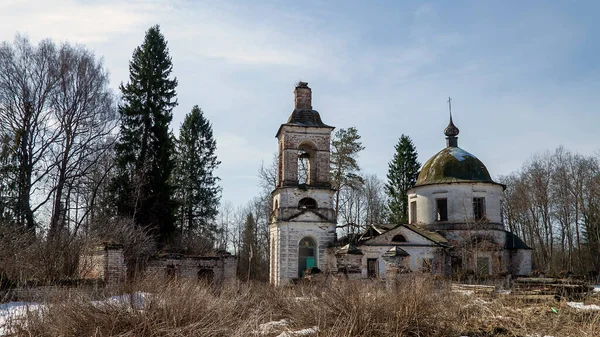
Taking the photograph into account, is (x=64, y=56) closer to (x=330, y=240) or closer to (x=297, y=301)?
(x=330, y=240)

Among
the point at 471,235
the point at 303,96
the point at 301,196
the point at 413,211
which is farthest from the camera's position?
the point at 413,211

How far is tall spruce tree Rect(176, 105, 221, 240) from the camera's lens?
36.3 m

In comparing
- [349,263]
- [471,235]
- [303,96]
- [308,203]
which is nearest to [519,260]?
[471,235]

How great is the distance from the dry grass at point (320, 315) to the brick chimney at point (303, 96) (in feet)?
59.7

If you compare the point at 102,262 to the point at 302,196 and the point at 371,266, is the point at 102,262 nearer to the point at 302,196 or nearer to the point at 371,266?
the point at 302,196

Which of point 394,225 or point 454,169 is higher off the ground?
point 454,169

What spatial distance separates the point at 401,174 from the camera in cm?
4384

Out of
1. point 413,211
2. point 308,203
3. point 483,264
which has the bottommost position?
point 483,264

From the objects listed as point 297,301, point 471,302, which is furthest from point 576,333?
point 297,301

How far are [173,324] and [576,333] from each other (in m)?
5.92

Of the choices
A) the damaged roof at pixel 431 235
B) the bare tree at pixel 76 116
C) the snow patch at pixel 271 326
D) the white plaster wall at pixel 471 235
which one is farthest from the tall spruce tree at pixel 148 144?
the snow patch at pixel 271 326

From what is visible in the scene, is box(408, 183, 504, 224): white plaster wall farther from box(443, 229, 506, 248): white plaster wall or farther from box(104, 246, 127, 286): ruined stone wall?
box(104, 246, 127, 286): ruined stone wall

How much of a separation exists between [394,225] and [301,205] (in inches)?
208

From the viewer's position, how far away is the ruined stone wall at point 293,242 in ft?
80.4
